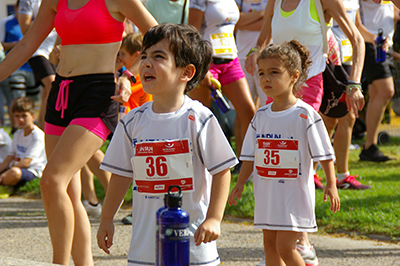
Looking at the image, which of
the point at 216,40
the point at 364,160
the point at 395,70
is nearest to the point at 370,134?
the point at 364,160

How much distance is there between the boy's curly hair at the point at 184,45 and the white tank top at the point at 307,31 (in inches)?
63.8

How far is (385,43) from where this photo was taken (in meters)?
6.68

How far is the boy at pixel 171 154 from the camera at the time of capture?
2.42 m

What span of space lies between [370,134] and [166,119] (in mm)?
5356

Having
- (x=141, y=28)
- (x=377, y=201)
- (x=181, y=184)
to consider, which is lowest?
(x=377, y=201)

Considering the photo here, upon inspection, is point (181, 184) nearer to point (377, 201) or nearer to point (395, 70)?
point (377, 201)

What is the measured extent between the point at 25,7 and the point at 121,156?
195 inches

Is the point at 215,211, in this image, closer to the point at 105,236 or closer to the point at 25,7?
the point at 105,236

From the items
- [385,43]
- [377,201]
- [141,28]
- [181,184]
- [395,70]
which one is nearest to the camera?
[181,184]

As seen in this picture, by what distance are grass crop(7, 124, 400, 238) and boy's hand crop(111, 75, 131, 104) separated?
2282mm

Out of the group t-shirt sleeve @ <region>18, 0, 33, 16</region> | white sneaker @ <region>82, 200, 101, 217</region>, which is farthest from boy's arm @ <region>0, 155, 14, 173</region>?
white sneaker @ <region>82, 200, 101, 217</region>

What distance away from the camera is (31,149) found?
270 inches

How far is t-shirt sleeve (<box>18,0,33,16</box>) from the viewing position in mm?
6836

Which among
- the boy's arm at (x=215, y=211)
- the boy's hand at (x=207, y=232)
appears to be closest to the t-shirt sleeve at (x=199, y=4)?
the boy's arm at (x=215, y=211)
